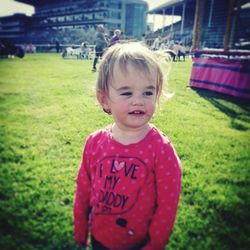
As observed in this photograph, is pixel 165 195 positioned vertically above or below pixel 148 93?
below

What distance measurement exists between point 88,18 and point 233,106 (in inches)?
2589

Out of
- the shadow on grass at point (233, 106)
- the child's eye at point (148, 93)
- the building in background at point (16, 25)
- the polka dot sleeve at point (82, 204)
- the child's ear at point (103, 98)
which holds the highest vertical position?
the building in background at point (16, 25)

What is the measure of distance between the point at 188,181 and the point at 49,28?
77.7 meters

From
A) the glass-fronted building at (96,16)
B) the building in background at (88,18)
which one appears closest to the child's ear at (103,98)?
the building in background at (88,18)

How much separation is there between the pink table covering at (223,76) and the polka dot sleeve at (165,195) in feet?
25.0

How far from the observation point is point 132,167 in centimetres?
158

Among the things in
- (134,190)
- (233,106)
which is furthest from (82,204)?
(233,106)

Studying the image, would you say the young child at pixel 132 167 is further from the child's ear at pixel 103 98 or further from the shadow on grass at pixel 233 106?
the shadow on grass at pixel 233 106

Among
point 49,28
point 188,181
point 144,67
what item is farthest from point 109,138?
point 49,28

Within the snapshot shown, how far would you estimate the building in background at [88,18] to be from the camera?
6602 cm

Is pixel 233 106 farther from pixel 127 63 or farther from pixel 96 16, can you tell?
pixel 96 16

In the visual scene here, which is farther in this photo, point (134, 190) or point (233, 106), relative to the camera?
point (233, 106)

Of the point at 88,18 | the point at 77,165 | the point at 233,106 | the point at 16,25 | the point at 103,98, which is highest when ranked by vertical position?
the point at 88,18

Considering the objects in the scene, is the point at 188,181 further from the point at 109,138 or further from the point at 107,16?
the point at 107,16
